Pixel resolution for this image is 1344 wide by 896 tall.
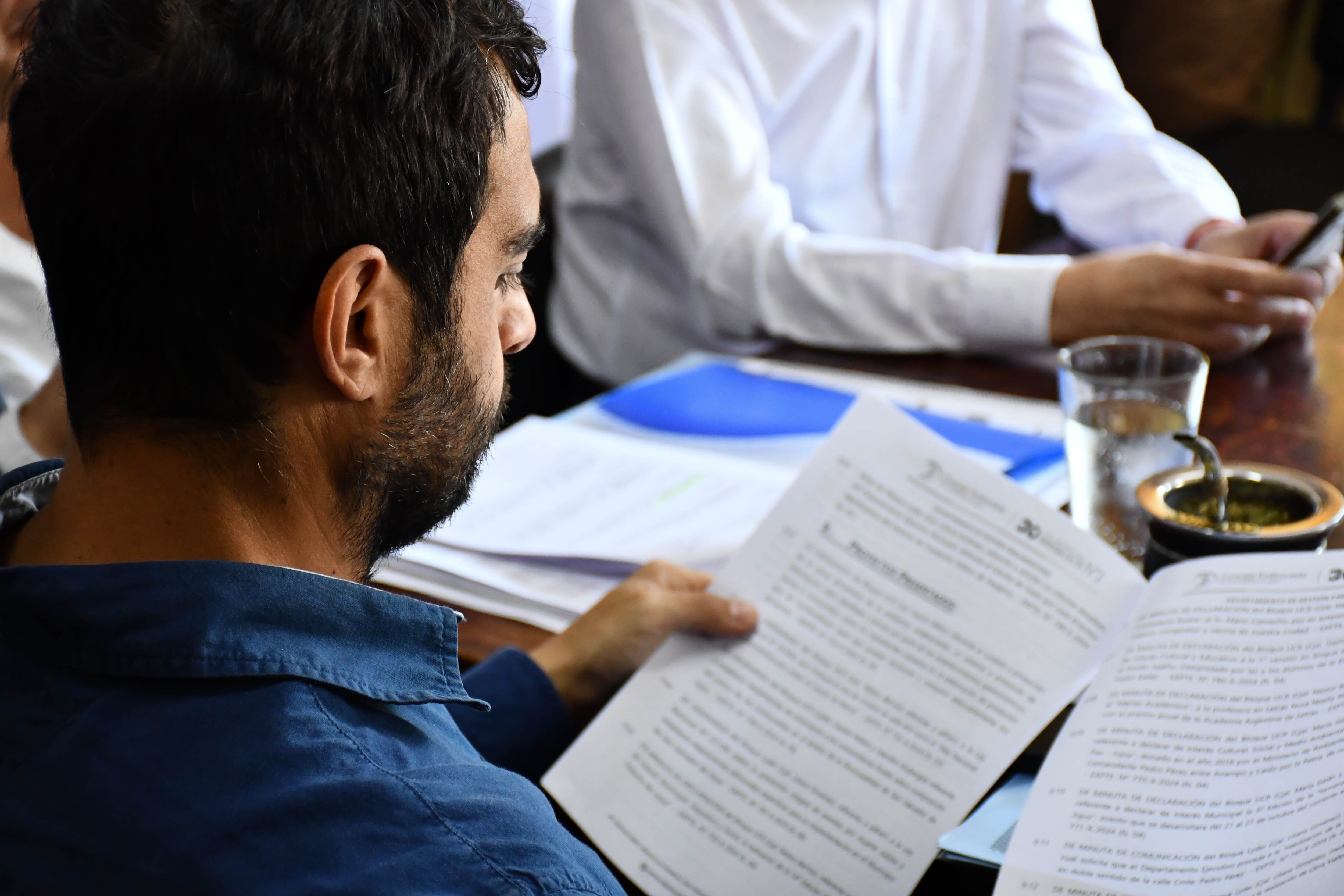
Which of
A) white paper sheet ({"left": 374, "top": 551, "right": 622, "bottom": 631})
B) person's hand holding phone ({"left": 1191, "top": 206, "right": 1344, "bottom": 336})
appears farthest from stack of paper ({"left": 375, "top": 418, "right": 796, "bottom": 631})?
person's hand holding phone ({"left": 1191, "top": 206, "right": 1344, "bottom": 336})

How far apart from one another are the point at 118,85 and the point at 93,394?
134 millimetres

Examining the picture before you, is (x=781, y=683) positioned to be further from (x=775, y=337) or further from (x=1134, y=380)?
(x=775, y=337)

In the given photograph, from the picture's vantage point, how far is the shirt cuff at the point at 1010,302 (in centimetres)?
122

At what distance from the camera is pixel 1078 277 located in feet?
3.97

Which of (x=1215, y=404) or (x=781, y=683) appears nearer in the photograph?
(x=781, y=683)

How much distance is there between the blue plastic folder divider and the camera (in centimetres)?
102

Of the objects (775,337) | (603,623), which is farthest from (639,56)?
(603,623)

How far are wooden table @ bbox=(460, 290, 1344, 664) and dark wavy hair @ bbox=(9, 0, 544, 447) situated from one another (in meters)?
0.34

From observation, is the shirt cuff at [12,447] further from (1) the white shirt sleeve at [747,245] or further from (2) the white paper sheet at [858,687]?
(1) the white shirt sleeve at [747,245]

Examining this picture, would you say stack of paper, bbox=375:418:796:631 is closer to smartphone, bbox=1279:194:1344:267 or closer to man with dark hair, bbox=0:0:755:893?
man with dark hair, bbox=0:0:755:893

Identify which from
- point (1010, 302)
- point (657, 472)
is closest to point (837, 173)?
point (1010, 302)

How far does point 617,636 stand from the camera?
2.56 feet

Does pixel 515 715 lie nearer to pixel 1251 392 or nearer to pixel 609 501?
pixel 609 501

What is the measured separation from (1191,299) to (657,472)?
548 mm
